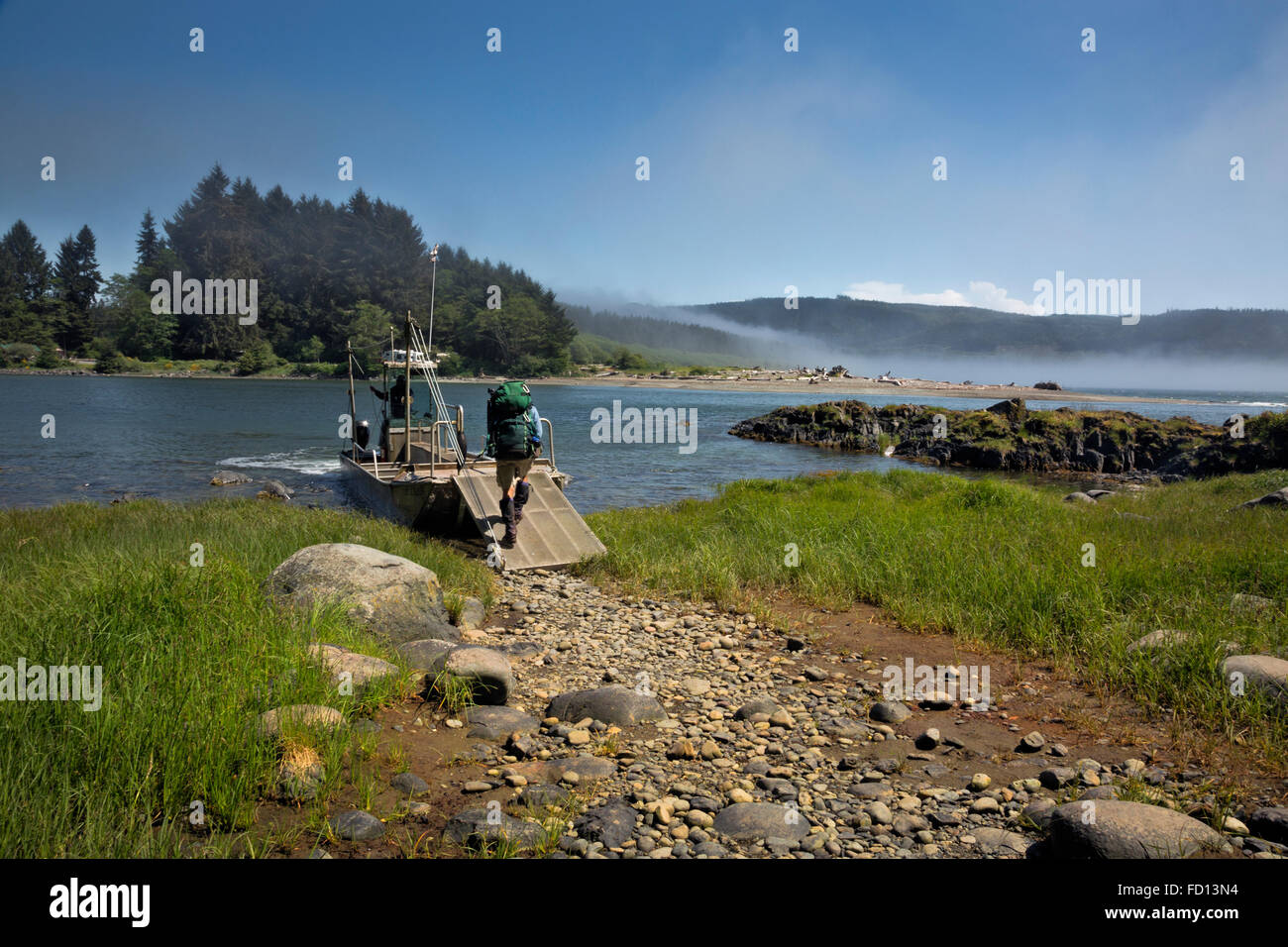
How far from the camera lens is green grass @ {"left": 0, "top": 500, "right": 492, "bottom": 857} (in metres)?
3.96

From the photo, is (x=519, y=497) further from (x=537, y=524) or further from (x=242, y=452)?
(x=242, y=452)

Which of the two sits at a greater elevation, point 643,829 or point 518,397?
point 518,397

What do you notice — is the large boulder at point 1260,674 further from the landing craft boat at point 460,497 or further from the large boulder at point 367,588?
the landing craft boat at point 460,497

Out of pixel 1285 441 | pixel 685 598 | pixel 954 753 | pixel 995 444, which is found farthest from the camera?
pixel 995 444

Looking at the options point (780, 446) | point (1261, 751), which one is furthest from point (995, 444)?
point (1261, 751)

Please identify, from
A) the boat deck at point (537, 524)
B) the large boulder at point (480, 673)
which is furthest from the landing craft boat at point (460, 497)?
the large boulder at point (480, 673)

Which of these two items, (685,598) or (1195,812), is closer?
(1195,812)

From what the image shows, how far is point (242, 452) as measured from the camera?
117ft

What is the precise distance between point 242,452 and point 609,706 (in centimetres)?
3514

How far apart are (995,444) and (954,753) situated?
35821 millimetres

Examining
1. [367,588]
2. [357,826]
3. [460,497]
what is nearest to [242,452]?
[460,497]

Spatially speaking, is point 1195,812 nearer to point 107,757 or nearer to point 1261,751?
point 1261,751

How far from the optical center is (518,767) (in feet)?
17.9

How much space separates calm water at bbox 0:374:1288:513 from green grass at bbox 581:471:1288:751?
9134 millimetres
